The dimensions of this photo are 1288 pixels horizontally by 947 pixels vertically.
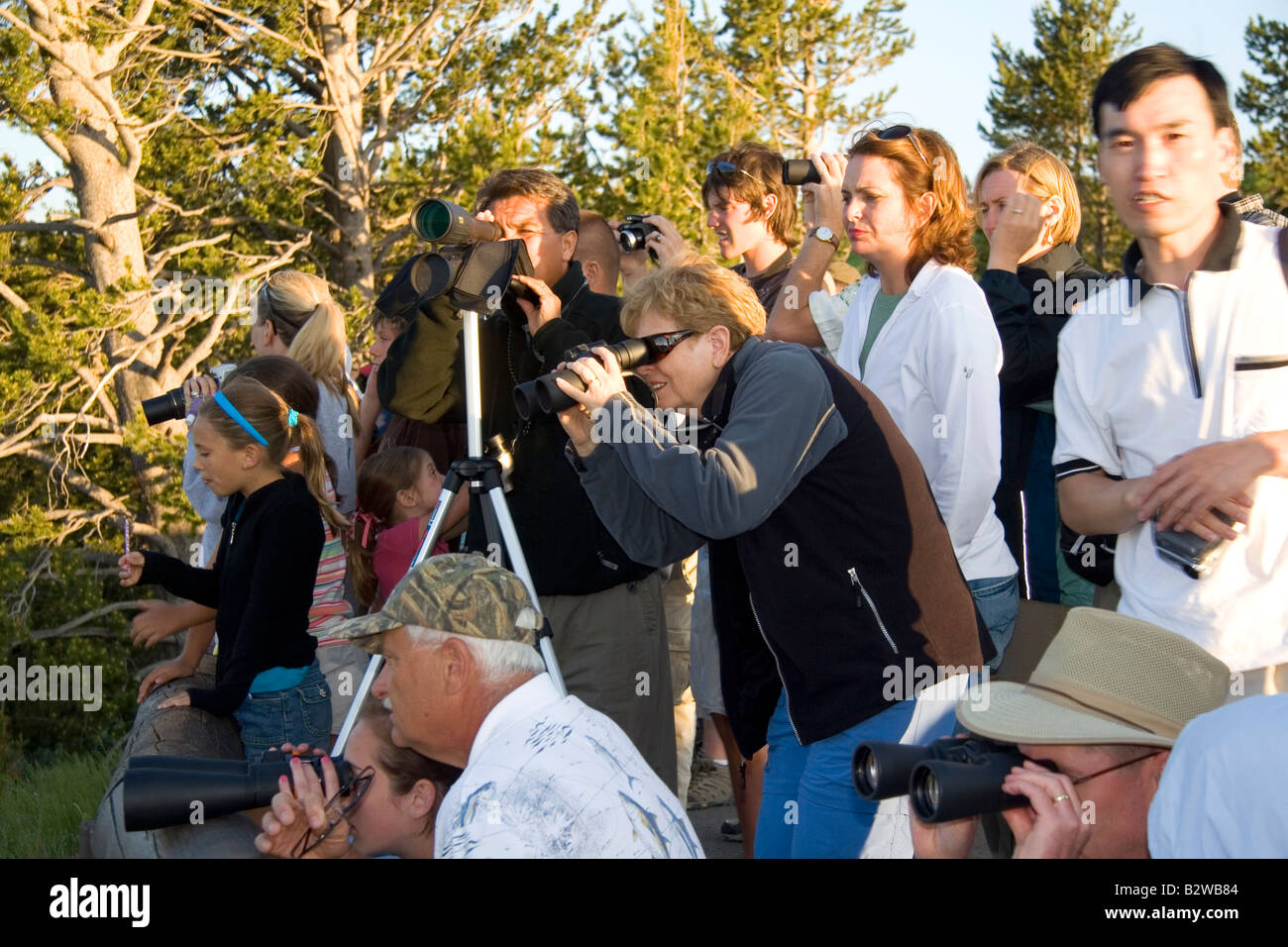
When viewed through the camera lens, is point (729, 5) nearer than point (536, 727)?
No

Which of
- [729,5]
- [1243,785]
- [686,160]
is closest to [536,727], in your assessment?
[1243,785]

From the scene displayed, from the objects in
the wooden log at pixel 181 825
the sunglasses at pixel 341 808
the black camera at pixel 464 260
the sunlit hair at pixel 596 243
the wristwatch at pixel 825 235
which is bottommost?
the wooden log at pixel 181 825

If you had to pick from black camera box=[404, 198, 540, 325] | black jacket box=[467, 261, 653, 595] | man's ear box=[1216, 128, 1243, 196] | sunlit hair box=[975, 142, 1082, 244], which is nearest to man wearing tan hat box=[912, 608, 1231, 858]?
man's ear box=[1216, 128, 1243, 196]

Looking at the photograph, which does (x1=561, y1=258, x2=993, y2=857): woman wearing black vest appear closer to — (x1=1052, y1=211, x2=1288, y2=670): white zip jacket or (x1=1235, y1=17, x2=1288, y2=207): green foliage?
(x1=1052, y1=211, x2=1288, y2=670): white zip jacket

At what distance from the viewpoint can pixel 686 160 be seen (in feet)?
54.1

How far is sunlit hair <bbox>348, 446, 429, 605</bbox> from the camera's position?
474 centimetres

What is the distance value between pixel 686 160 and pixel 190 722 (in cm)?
1378

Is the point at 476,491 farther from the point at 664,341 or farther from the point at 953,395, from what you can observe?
the point at 953,395

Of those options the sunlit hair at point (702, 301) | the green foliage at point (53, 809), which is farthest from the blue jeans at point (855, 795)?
the green foliage at point (53, 809)

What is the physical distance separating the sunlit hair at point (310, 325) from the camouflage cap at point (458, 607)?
2.42 m

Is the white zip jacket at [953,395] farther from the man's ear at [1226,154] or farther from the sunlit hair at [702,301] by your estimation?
the man's ear at [1226,154]

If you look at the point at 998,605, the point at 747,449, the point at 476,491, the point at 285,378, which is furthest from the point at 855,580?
the point at 285,378

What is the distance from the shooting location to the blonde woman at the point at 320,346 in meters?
4.79
